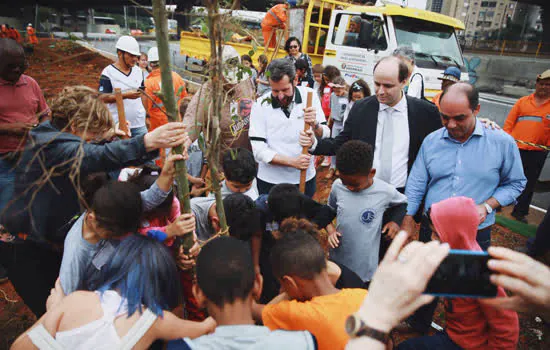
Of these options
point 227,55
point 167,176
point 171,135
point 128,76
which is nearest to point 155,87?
point 128,76

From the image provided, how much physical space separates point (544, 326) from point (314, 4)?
8.68 metres

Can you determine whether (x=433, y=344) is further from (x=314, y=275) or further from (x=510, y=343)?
(x=314, y=275)

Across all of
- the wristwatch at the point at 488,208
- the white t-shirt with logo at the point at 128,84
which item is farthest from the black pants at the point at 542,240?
the white t-shirt with logo at the point at 128,84

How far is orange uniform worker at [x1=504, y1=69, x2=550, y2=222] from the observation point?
4.29 metres

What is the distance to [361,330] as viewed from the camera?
92cm

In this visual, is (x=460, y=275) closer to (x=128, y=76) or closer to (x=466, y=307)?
(x=466, y=307)

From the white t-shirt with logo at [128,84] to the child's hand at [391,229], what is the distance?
11.5 feet

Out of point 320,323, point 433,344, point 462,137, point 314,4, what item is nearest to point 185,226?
point 320,323

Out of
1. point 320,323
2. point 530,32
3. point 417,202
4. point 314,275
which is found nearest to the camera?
point 320,323

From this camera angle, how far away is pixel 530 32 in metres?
32.9

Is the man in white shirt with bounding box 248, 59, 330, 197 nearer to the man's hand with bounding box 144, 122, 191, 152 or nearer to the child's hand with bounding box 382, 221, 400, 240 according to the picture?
the child's hand with bounding box 382, 221, 400, 240

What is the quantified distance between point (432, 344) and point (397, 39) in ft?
23.0

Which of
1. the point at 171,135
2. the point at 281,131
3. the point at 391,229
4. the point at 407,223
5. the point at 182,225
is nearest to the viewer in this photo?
the point at 171,135

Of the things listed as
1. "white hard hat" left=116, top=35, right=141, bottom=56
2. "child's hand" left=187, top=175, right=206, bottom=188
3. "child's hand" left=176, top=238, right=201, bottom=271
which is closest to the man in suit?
"child's hand" left=187, top=175, right=206, bottom=188
